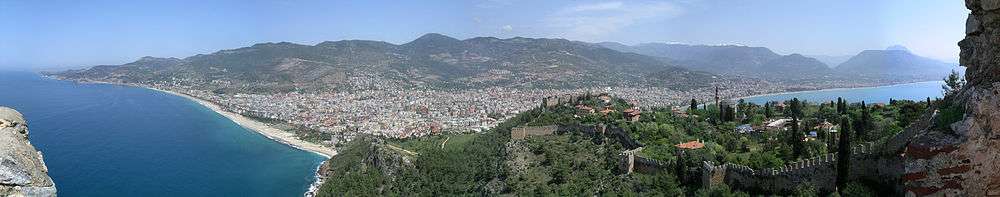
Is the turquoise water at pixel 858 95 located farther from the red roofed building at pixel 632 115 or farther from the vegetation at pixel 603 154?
the red roofed building at pixel 632 115

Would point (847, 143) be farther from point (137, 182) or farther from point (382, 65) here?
point (382, 65)

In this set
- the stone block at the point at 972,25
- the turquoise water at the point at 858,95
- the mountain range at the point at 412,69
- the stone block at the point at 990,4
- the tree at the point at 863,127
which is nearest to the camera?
the stone block at the point at 990,4

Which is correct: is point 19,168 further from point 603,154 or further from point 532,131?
point 532,131

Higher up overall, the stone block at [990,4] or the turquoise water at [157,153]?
the stone block at [990,4]

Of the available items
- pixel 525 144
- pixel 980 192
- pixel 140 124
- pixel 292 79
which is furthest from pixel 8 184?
pixel 292 79

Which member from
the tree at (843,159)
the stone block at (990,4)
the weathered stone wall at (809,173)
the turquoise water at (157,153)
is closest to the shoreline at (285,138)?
the turquoise water at (157,153)

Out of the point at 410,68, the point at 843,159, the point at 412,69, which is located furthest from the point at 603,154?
the point at 410,68
